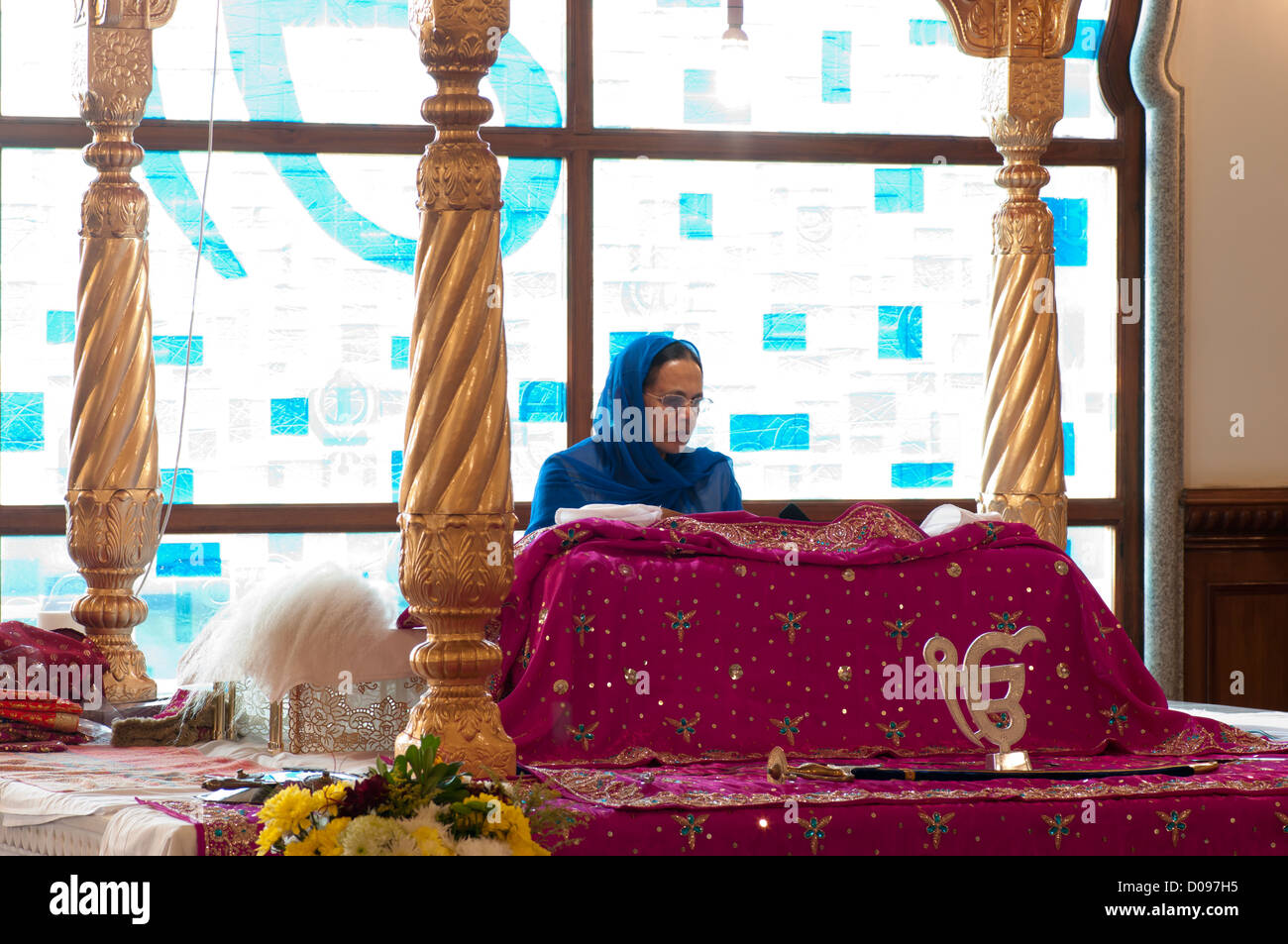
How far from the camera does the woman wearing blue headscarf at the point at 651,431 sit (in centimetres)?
585

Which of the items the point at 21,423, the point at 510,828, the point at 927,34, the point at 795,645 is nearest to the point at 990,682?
the point at 795,645

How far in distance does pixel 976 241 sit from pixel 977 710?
4.24 m

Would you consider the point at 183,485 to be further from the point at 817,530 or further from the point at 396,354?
the point at 817,530

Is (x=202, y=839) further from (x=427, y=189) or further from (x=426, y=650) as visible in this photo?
(x=427, y=189)

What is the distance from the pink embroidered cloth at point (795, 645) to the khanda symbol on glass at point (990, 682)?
0.04m

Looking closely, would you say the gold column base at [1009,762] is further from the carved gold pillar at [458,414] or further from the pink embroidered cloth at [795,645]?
the carved gold pillar at [458,414]

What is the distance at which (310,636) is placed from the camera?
4582 mm

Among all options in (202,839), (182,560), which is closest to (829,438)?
(182,560)

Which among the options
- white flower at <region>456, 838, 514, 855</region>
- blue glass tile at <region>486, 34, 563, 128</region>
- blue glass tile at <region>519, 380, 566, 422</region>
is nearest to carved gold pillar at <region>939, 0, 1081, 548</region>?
blue glass tile at <region>486, 34, 563, 128</region>

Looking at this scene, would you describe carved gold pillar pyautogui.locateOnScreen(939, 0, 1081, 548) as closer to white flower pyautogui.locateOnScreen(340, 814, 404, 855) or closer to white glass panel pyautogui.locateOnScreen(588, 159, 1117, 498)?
white glass panel pyautogui.locateOnScreen(588, 159, 1117, 498)

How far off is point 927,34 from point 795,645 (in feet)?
15.1

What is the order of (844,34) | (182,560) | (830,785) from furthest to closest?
(844,34), (182,560), (830,785)

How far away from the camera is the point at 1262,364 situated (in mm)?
7949
